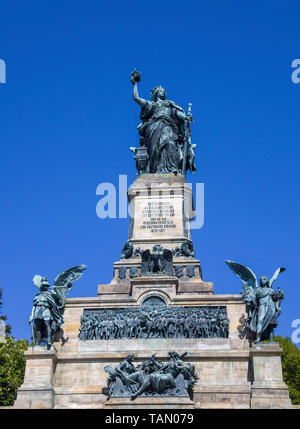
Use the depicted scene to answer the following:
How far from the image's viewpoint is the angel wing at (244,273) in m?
25.0

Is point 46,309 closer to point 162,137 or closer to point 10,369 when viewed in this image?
point 162,137

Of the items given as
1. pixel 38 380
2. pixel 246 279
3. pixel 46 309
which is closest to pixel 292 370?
pixel 246 279

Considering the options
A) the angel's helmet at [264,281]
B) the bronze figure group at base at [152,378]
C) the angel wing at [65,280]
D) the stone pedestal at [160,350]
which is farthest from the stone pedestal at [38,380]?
the angel's helmet at [264,281]

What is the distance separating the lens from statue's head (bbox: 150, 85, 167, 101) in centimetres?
3247

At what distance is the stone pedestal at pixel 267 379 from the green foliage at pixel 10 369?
56.4 feet

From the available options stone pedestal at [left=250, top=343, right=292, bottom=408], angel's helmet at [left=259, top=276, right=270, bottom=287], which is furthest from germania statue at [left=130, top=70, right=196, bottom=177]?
stone pedestal at [left=250, top=343, right=292, bottom=408]

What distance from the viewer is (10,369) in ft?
117

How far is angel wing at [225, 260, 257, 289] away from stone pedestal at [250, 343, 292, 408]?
2.90 metres

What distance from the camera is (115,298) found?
25203 millimetres

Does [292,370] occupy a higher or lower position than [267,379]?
higher

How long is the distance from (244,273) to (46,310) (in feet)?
25.9

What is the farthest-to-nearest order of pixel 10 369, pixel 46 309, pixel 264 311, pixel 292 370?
pixel 292 370 → pixel 10 369 → pixel 46 309 → pixel 264 311

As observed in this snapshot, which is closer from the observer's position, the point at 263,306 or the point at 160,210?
→ the point at 263,306
